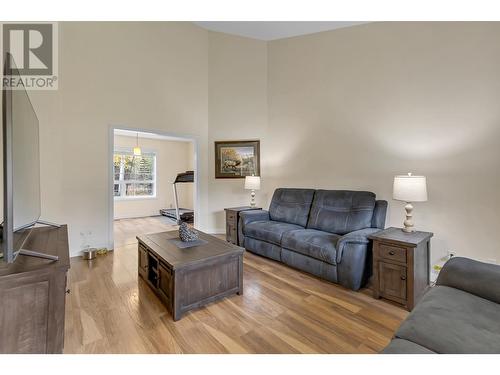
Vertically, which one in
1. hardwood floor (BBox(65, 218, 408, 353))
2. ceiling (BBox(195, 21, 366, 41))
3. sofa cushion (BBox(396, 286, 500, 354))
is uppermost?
ceiling (BBox(195, 21, 366, 41))

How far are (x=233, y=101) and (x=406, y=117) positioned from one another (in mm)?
2892

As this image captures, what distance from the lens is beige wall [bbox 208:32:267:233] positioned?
436 centimetres

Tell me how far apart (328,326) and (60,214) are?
11.7 feet

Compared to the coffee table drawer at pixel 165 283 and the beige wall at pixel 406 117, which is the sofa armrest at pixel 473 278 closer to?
the beige wall at pixel 406 117

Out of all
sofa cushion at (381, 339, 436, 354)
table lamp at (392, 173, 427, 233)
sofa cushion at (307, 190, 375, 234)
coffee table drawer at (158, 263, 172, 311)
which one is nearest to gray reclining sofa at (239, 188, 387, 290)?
sofa cushion at (307, 190, 375, 234)

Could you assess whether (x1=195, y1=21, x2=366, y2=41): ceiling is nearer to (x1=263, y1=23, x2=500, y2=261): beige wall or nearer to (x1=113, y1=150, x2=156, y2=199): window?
(x1=263, y1=23, x2=500, y2=261): beige wall

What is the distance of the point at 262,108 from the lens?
14.3 feet

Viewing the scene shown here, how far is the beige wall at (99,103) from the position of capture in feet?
10.1

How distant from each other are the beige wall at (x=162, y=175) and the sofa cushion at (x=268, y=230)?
4439 millimetres

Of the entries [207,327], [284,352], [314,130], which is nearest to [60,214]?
[207,327]

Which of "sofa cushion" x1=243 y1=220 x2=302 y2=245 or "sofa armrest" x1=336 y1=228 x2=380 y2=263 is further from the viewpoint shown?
"sofa cushion" x1=243 y1=220 x2=302 y2=245

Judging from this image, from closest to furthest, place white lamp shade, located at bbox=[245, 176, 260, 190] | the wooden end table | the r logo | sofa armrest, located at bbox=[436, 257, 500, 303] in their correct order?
sofa armrest, located at bbox=[436, 257, 500, 303] < the wooden end table < the r logo < white lamp shade, located at bbox=[245, 176, 260, 190]

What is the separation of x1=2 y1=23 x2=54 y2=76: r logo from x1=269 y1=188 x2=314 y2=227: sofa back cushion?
364cm
